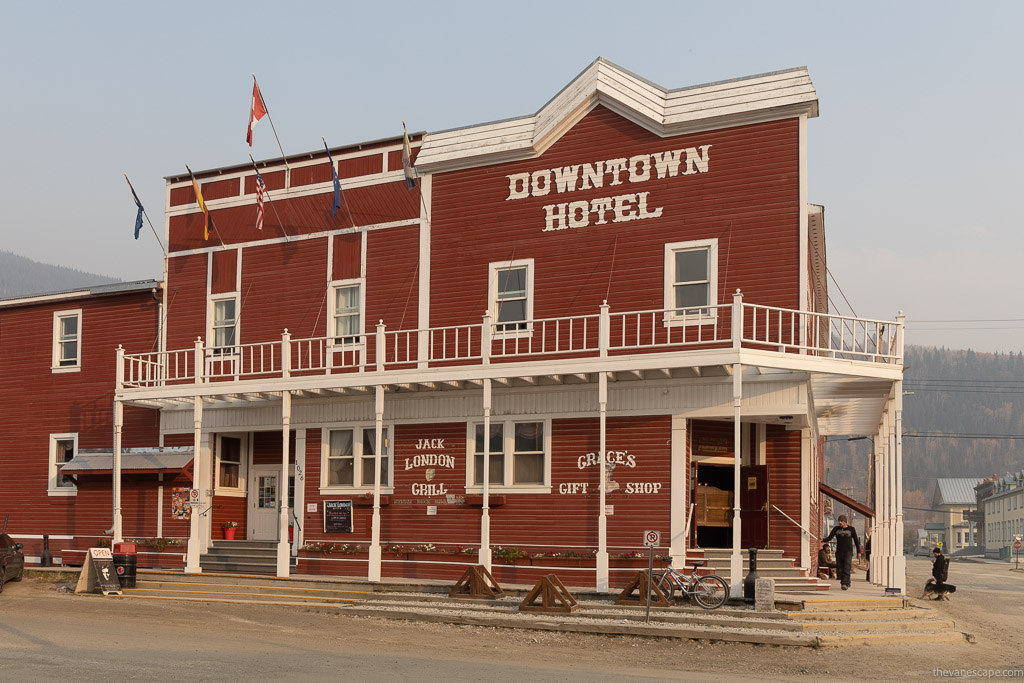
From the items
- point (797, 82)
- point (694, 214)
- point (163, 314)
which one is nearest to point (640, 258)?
point (694, 214)

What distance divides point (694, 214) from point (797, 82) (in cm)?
347

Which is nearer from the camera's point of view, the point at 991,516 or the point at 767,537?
the point at 767,537

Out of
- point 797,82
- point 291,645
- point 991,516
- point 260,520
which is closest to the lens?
point 291,645

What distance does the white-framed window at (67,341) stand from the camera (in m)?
31.7

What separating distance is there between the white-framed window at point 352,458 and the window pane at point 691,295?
25.3 feet

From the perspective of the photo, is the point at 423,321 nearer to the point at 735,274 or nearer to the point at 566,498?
the point at 566,498

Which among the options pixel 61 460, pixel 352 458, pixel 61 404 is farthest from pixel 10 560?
pixel 352 458

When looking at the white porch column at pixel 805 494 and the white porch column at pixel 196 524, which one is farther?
the white porch column at pixel 196 524

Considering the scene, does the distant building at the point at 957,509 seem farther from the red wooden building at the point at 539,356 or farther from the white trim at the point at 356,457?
the white trim at the point at 356,457

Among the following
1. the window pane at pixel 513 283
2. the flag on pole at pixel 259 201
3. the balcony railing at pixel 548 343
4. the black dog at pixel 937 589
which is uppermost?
the flag on pole at pixel 259 201

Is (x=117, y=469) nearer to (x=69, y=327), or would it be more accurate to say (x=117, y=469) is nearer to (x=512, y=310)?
(x=69, y=327)

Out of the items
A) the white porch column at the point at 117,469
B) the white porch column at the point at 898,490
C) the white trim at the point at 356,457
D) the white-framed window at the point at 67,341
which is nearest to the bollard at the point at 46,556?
the white porch column at the point at 117,469

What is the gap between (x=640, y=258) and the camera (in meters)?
24.6

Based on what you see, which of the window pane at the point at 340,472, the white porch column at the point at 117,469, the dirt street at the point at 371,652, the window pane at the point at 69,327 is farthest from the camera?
the window pane at the point at 69,327
